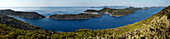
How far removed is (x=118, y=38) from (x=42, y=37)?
28.5 m

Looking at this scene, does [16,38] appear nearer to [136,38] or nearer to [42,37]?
[42,37]

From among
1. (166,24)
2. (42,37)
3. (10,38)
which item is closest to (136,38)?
(166,24)

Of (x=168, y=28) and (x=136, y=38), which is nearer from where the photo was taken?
(x=136, y=38)

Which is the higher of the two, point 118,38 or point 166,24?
point 166,24

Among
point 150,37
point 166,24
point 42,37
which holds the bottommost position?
point 42,37

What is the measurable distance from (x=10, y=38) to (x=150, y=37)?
40900 millimetres

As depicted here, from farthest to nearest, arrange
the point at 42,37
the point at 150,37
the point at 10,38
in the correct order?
the point at 42,37
the point at 10,38
the point at 150,37

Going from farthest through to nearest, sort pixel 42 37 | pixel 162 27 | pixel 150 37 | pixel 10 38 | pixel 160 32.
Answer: pixel 42 37 < pixel 10 38 < pixel 162 27 < pixel 160 32 < pixel 150 37

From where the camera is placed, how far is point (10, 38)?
31641 mm

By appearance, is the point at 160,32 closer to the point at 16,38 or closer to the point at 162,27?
the point at 162,27

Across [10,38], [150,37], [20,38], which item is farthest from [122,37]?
[10,38]

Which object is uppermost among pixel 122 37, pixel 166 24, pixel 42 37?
pixel 166 24

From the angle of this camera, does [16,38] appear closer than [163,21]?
No

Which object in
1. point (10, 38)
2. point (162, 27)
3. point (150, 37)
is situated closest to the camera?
point (150, 37)
